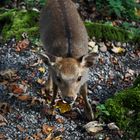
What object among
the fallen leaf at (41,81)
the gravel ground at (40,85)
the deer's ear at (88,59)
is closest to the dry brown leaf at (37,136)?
the gravel ground at (40,85)

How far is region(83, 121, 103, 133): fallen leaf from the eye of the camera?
5997 mm

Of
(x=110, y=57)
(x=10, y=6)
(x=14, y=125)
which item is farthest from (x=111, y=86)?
(x=10, y=6)

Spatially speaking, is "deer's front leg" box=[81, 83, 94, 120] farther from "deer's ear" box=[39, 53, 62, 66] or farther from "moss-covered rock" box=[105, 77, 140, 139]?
"deer's ear" box=[39, 53, 62, 66]

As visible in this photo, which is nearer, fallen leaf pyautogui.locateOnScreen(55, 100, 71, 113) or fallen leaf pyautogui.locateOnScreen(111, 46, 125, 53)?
fallen leaf pyautogui.locateOnScreen(55, 100, 71, 113)

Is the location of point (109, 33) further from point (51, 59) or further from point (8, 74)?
point (51, 59)

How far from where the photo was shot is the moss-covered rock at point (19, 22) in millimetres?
7993

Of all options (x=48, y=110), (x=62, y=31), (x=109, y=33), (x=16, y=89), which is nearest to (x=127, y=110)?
(x=48, y=110)

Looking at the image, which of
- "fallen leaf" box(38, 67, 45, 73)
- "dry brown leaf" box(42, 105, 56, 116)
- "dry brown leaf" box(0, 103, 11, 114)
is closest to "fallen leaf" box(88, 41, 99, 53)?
"fallen leaf" box(38, 67, 45, 73)

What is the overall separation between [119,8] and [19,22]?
2.07 meters

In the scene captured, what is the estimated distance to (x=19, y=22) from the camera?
8273mm

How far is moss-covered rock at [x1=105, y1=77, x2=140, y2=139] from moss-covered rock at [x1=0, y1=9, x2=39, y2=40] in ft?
7.49

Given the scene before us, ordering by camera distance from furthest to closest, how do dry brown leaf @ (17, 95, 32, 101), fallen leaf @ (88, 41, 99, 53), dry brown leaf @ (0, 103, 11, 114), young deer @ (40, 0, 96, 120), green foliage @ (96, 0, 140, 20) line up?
green foliage @ (96, 0, 140, 20) < fallen leaf @ (88, 41, 99, 53) < dry brown leaf @ (17, 95, 32, 101) < dry brown leaf @ (0, 103, 11, 114) < young deer @ (40, 0, 96, 120)

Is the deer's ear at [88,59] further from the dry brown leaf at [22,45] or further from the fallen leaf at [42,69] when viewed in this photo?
the dry brown leaf at [22,45]

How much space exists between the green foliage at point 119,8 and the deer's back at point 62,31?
202 centimetres
